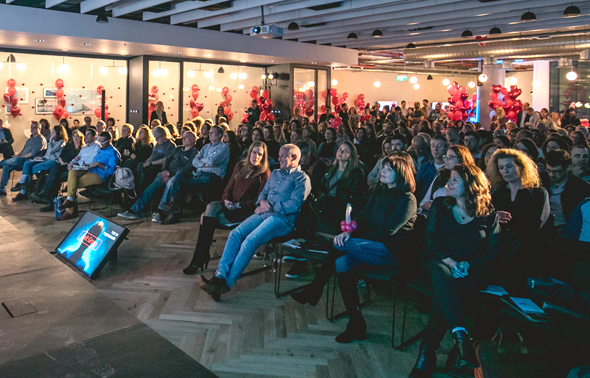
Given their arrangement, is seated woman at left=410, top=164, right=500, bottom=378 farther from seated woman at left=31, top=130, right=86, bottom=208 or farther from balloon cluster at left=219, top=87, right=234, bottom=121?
balloon cluster at left=219, top=87, right=234, bottom=121

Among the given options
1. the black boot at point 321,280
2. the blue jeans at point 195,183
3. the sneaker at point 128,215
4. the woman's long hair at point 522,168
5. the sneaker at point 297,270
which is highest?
the woman's long hair at point 522,168

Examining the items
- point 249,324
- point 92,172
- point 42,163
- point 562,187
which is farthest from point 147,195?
point 562,187

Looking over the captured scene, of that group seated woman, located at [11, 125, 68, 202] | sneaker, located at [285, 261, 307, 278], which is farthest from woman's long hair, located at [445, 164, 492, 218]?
seated woman, located at [11, 125, 68, 202]

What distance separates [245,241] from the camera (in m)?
3.90

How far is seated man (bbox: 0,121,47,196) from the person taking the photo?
26.2 ft

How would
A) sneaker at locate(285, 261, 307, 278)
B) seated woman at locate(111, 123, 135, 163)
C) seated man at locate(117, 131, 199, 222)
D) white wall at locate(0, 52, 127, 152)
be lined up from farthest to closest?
white wall at locate(0, 52, 127, 152), seated woman at locate(111, 123, 135, 163), seated man at locate(117, 131, 199, 222), sneaker at locate(285, 261, 307, 278)

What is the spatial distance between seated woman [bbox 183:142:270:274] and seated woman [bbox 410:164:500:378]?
1.97 meters

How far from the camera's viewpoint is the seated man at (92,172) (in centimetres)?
646

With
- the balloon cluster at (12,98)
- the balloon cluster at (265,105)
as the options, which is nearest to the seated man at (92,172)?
the balloon cluster at (12,98)

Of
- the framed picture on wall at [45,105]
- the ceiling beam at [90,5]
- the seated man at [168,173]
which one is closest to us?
the seated man at [168,173]

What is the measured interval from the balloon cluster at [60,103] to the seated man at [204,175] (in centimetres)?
777

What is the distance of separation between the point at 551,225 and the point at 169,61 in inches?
463

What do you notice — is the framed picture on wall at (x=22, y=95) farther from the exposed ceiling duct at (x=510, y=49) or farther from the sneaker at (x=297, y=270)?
the sneaker at (x=297, y=270)

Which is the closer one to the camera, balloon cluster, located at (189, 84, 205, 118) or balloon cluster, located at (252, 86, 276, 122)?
balloon cluster, located at (189, 84, 205, 118)
